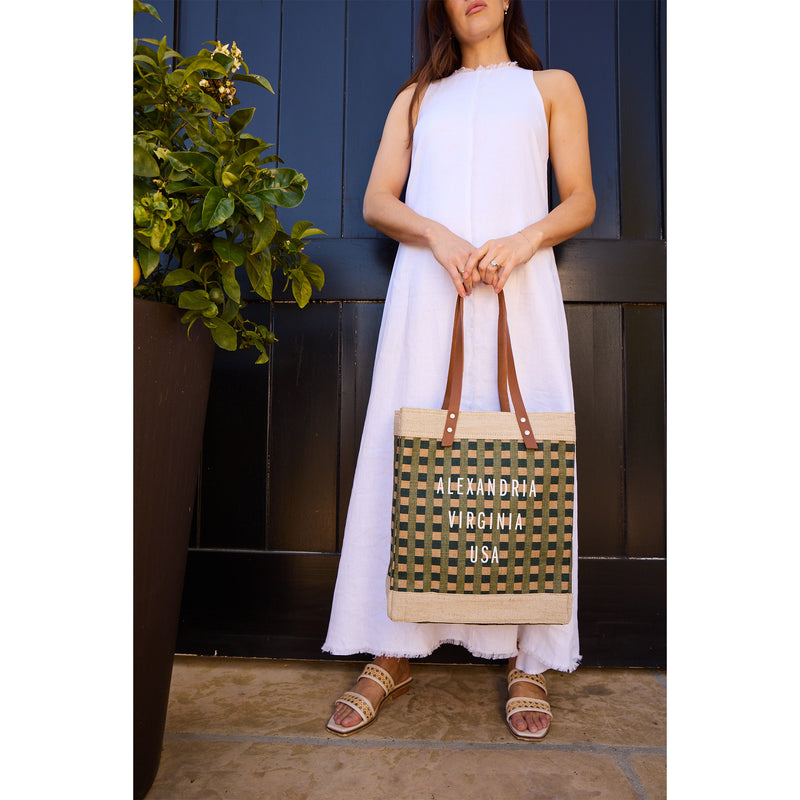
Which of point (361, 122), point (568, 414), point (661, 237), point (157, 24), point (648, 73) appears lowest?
point (568, 414)

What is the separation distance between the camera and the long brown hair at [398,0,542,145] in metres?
1.19

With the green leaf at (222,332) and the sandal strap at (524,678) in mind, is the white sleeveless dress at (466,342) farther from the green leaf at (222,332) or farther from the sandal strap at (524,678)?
A: the green leaf at (222,332)

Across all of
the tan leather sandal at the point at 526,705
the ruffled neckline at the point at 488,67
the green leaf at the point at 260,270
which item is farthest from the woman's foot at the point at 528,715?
the ruffled neckline at the point at 488,67

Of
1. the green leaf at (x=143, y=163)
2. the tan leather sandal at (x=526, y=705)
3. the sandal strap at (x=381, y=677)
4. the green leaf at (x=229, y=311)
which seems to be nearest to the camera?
the green leaf at (x=143, y=163)

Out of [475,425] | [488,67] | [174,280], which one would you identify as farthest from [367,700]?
[488,67]

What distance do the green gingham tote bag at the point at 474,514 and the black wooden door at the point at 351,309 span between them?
445 millimetres

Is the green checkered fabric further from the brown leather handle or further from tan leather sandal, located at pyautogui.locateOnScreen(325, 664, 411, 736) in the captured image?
tan leather sandal, located at pyautogui.locateOnScreen(325, 664, 411, 736)

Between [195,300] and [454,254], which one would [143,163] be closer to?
[195,300]

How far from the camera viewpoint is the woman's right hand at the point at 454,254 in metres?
0.99

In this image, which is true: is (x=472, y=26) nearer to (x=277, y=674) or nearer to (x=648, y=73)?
(x=648, y=73)
